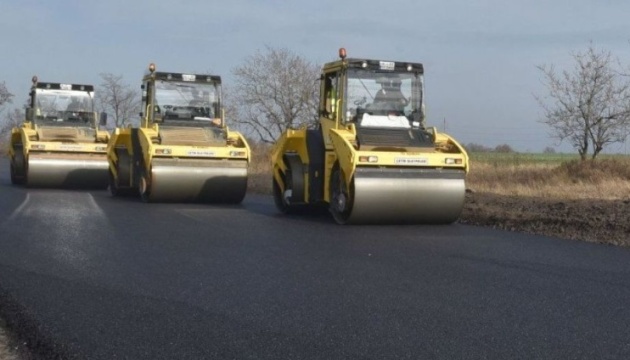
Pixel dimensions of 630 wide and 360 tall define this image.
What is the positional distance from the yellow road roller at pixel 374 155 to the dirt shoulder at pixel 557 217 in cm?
120

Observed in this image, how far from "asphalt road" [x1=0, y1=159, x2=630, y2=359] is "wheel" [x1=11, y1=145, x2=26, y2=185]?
1111cm

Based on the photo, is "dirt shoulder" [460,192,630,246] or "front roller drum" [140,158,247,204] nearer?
"dirt shoulder" [460,192,630,246]

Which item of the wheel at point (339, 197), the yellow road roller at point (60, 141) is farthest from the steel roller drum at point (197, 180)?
the yellow road roller at point (60, 141)

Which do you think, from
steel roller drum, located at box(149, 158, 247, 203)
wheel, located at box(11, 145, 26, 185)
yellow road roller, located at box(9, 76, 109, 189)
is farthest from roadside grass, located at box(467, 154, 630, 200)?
wheel, located at box(11, 145, 26, 185)

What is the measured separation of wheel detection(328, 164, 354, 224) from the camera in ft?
42.5

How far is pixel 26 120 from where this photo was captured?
76.4 feet

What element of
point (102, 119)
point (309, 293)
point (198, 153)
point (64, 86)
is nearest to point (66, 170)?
point (102, 119)

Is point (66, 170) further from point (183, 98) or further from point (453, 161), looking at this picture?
point (453, 161)

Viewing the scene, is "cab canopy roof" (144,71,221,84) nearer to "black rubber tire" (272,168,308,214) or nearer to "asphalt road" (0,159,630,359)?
"black rubber tire" (272,168,308,214)

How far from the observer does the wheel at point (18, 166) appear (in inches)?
921

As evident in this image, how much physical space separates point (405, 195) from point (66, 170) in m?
11.4

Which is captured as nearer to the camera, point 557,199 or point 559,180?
point 557,199

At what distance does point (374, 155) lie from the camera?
12727mm

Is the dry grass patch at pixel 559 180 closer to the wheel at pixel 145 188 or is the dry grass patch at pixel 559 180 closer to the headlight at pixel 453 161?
the headlight at pixel 453 161
